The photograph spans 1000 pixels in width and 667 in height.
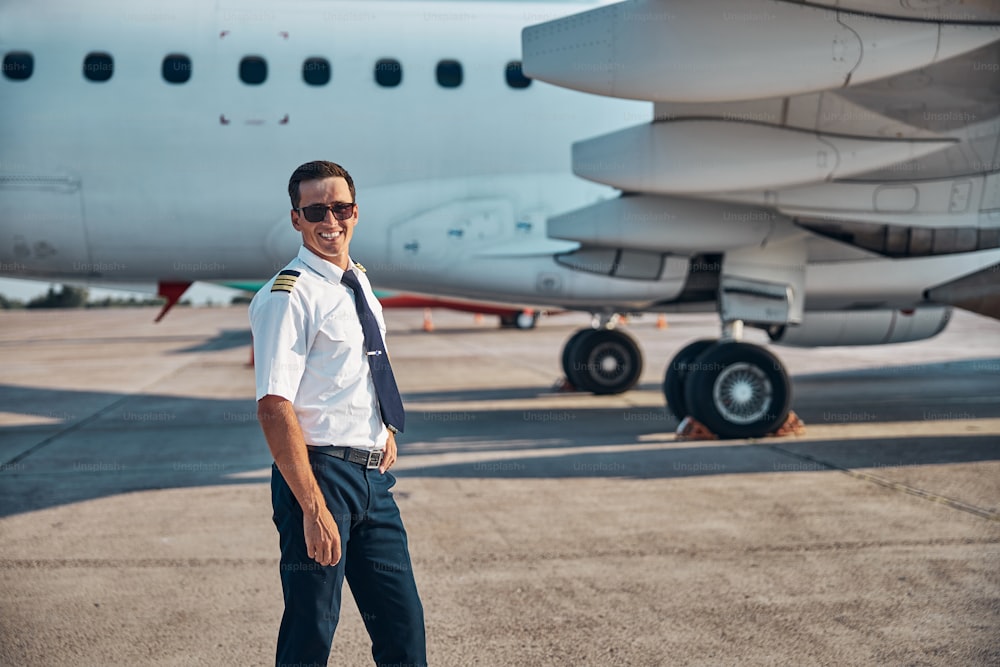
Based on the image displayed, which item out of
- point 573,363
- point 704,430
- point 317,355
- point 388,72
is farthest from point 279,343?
point 573,363

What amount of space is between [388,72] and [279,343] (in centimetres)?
655

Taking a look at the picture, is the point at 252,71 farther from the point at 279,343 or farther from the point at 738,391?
the point at 279,343

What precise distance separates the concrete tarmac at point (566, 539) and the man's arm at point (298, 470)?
46.7 inches

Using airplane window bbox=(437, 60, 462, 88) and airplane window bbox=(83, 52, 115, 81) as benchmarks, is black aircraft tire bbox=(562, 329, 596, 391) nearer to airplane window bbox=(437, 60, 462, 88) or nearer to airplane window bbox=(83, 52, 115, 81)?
airplane window bbox=(437, 60, 462, 88)

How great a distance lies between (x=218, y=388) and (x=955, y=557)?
35.4 feet

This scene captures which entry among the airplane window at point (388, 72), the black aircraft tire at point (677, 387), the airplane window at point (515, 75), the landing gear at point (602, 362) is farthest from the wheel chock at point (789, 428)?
the airplane window at point (388, 72)

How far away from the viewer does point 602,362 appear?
38.1 feet

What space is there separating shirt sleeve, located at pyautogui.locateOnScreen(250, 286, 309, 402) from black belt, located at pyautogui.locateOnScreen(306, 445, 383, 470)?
182 millimetres

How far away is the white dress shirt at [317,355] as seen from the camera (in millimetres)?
2381

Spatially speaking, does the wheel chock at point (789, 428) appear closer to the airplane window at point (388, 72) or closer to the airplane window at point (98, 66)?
the airplane window at point (388, 72)

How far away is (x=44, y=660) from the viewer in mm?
3363

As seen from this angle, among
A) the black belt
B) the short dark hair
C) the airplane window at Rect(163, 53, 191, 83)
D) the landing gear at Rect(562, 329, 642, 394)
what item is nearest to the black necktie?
the black belt

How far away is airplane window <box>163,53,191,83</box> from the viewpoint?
26.5ft

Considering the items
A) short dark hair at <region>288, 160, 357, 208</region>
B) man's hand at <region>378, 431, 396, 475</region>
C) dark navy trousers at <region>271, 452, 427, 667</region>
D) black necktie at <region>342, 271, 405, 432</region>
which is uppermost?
short dark hair at <region>288, 160, 357, 208</region>
